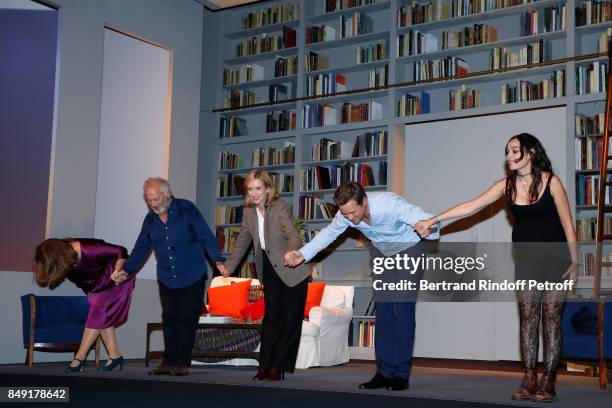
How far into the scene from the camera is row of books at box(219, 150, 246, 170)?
9.20 metres

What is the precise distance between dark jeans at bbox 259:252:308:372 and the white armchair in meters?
1.33

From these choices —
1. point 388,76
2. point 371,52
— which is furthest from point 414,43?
point 371,52

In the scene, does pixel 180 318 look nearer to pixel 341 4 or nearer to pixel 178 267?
pixel 178 267

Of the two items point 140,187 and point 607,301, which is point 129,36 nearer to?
point 140,187

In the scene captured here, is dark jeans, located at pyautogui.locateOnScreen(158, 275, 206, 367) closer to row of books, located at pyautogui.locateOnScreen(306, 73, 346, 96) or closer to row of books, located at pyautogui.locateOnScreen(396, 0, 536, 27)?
row of books, located at pyautogui.locateOnScreen(306, 73, 346, 96)

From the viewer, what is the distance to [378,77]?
328 inches

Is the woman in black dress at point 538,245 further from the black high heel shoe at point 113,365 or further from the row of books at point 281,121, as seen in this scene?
the row of books at point 281,121

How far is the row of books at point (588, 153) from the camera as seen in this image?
22.8 feet

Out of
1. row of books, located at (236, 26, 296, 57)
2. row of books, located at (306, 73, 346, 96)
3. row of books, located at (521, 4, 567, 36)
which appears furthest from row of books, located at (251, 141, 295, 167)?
row of books, located at (521, 4, 567, 36)

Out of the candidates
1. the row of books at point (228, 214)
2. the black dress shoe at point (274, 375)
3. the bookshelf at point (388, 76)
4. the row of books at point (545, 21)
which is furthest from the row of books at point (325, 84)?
the black dress shoe at point (274, 375)

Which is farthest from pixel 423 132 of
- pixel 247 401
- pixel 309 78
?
pixel 247 401

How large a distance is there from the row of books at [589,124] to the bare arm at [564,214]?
360 centimetres

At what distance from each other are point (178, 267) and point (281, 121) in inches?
162

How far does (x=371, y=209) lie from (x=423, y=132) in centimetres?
416
